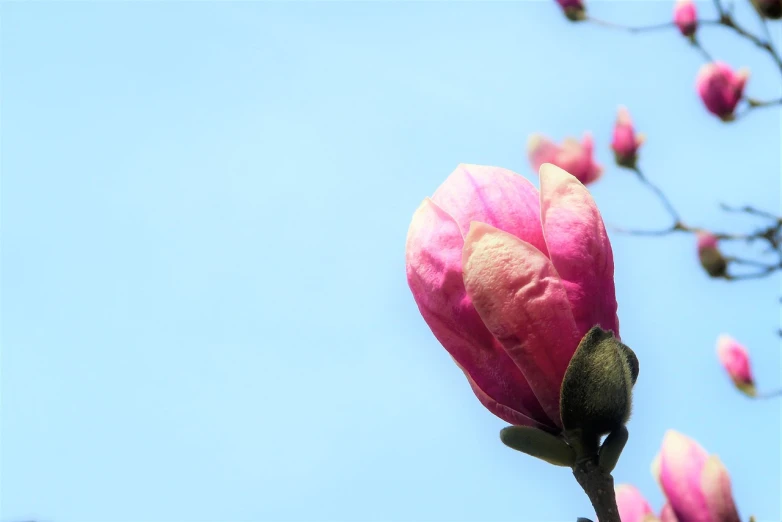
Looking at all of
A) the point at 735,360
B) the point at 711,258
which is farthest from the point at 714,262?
the point at 735,360

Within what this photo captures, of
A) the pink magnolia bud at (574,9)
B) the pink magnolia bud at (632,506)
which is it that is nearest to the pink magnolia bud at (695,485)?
the pink magnolia bud at (632,506)

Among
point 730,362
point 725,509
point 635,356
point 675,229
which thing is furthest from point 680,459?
point 730,362

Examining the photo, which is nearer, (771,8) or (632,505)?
(632,505)

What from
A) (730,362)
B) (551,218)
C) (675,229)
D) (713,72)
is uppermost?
(551,218)

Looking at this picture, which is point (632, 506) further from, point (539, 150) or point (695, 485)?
point (539, 150)

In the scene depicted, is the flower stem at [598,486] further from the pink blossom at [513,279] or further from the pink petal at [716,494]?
the pink petal at [716,494]

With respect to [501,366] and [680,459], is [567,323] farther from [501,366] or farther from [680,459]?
[680,459]

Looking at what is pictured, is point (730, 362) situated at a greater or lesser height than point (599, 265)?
lesser

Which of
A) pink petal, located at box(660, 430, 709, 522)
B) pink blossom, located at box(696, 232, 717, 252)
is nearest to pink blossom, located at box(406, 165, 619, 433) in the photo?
pink petal, located at box(660, 430, 709, 522)
